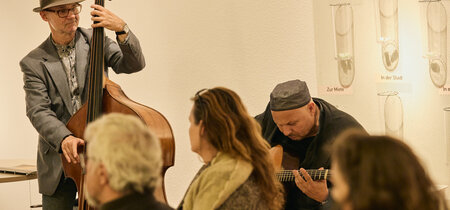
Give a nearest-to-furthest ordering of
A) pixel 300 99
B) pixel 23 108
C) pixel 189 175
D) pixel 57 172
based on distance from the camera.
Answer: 1. pixel 300 99
2. pixel 57 172
3. pixel 189 175
4. pixel 23 108

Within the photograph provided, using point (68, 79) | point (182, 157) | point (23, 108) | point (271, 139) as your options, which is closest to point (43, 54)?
point (68, 79)

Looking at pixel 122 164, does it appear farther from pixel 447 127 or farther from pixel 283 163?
pixel 447 127

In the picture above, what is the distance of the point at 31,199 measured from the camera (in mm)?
5629

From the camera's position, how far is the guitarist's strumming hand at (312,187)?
9.85 feet

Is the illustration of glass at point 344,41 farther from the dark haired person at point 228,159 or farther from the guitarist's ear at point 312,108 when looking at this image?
the dark haired person at point 228,159

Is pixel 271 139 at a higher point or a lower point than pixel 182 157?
higher

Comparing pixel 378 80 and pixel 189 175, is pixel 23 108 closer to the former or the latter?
pixel 189 175

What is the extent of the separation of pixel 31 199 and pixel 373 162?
4590 mm

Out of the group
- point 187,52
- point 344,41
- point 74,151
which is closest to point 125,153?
point 74,151

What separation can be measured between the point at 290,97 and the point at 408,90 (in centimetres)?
82

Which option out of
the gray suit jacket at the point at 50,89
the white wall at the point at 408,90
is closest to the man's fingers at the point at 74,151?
the gray suit jacket at the point at 50,89

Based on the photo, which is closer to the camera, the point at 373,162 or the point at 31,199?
the point at 373,162

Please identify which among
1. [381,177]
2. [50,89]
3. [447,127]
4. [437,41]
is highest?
[437,41]

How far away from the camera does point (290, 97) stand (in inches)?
126
